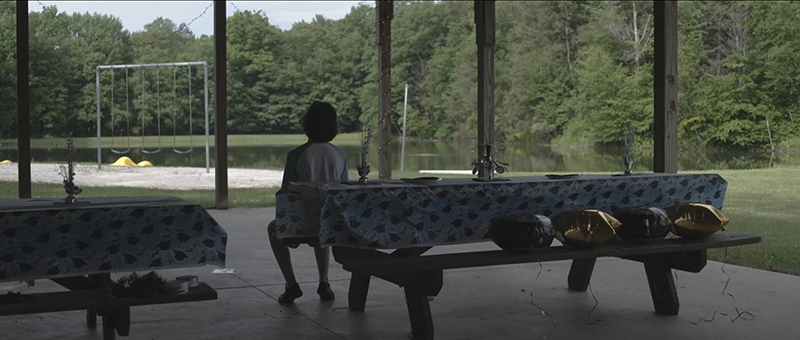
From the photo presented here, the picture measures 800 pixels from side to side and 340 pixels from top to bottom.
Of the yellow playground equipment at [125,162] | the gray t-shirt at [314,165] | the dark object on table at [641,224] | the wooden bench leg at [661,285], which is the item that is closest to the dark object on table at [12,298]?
the gray t-shirt at [314,165]

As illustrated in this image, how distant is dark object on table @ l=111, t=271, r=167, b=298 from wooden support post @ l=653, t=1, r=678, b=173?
3.94 m

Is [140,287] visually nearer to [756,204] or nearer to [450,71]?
[756,204]

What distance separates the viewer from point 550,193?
14.1 ft

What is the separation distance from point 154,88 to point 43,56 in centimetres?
238

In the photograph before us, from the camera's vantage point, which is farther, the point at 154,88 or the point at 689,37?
the point at 689,37

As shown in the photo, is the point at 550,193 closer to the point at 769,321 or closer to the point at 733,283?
the point at 769,321

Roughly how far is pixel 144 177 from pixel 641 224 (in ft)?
43.4

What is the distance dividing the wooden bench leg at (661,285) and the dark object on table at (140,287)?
89.4 inches

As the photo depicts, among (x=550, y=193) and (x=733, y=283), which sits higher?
(x=550, y=193)

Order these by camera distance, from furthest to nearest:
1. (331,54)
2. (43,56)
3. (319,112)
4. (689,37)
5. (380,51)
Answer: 1. (331,54)
2. (689,37)
3. (43,56)
4. (380,51)
5. (319,112)

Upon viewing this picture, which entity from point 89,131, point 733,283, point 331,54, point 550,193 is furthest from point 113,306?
point 331,54

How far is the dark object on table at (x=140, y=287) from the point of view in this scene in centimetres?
337

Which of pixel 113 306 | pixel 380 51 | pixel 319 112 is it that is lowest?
pixel 113 306

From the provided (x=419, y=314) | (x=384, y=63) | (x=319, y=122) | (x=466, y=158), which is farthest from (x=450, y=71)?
(x=419, y=314)
